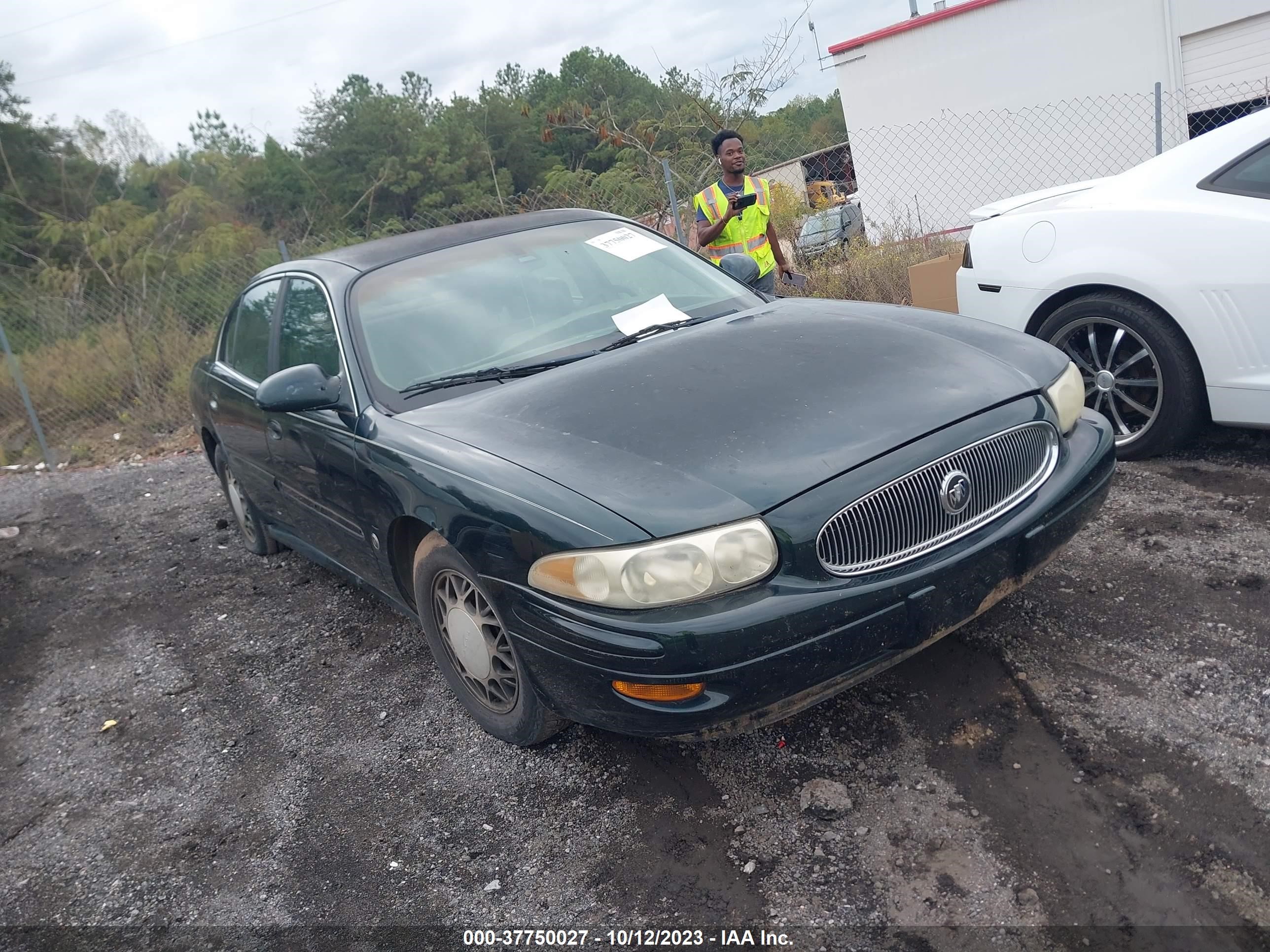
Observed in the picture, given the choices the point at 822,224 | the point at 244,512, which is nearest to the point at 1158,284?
the point at 244,512

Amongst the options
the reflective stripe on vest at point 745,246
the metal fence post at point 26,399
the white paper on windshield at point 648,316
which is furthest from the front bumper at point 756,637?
the metal fence post at point 26,399

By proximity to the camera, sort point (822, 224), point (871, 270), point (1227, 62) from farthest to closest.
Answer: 1. point (1227, 62)
2. point (822, 224)
3. point (871, 270)

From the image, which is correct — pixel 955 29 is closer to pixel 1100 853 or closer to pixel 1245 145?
pixel 1245 145

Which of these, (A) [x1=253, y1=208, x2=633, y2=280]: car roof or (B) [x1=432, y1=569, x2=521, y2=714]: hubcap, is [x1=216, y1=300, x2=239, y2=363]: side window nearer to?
(A) [x1=253, y1=208, x2=633, y2=280]: car roof

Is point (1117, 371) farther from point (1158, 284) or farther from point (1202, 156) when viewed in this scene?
point (1202, 156)

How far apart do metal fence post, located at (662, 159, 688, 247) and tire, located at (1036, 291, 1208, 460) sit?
→ 14.9ft

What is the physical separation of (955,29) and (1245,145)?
61.4 feet

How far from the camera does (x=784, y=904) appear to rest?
2.38 metres

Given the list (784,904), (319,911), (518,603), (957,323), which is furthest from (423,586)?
(957,323)

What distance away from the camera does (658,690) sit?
8.14ft

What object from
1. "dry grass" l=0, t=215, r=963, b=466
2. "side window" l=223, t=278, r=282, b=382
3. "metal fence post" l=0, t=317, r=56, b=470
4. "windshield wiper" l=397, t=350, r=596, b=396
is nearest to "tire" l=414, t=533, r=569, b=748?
"windshield wiper" l=397, t=350, r=596, b=396

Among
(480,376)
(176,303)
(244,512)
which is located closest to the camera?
(480,376)

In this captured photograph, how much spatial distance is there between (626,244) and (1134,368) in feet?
7.69

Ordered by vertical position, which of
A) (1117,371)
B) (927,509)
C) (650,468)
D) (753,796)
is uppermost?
(650,468)
